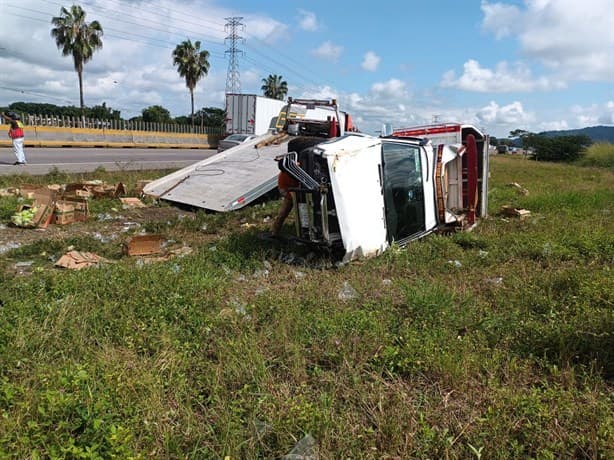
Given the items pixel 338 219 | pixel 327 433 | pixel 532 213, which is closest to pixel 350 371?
pixel 327 433

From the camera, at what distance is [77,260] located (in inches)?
183

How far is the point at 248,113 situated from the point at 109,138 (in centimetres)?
845

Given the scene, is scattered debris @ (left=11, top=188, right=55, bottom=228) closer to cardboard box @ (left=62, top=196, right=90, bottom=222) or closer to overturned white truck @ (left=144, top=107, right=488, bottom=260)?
cardboard box @ (left=62, top=196, right=90, bottom=222)

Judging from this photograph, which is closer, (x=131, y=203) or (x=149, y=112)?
(x=131, y=203)

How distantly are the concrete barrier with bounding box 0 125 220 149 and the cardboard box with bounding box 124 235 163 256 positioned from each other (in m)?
17.2

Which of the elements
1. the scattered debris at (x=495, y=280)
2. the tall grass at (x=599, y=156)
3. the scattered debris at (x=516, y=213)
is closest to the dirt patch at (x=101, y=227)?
the scattered debris at (x=495, y=280)

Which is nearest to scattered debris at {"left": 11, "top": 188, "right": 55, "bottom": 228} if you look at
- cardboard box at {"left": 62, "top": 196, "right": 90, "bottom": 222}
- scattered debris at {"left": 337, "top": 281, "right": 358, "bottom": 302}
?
cardboard box at {"left": 62, "top": 196, "right": 90, "bottom": 222}

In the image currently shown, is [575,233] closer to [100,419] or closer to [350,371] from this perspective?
[350,371]

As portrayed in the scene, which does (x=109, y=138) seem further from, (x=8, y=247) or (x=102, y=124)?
(x=8, y=247)

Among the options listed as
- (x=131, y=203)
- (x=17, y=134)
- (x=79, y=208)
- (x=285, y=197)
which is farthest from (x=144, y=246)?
(x=17, y=134)

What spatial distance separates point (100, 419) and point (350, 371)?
4.51ft

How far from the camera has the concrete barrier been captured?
21.2m

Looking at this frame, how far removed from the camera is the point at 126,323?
3.07m

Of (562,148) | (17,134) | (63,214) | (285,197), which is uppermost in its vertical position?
(562,148)
